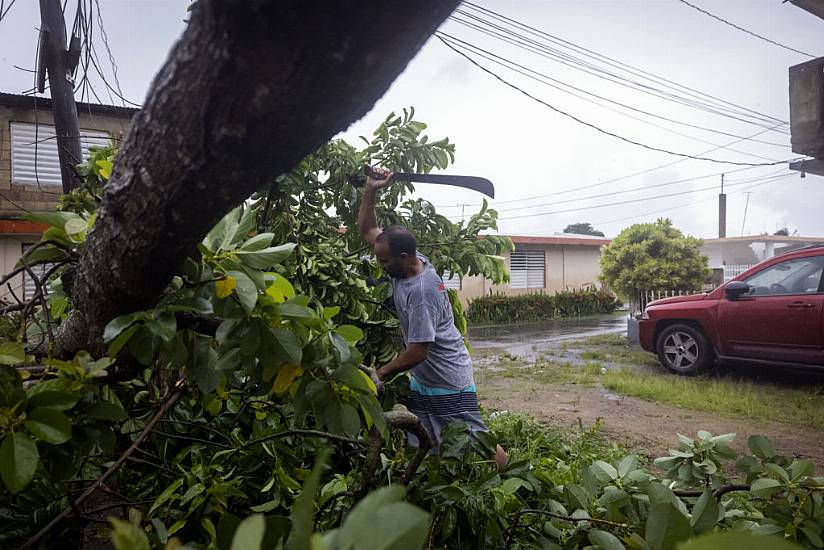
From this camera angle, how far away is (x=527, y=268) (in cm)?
1878

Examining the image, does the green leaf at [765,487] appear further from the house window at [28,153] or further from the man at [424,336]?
the house window at [28,153]

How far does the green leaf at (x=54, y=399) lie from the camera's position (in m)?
0.81

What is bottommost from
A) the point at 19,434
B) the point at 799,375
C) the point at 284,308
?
the point at 799,375

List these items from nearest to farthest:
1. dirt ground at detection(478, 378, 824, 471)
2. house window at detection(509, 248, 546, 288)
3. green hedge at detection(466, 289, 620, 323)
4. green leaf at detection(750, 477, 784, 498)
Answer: green leaf at detection(750, 477, 784, 498)
dirt ground at detection(478, 378, 824, 471)
green hedge at detection(466, 289, 620, 323)
house window at detection(509, 248, 546, 288)

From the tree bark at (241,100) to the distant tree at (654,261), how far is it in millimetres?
12020

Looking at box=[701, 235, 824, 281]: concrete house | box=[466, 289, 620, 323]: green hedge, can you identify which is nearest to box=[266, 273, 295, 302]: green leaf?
box=[466, 289, 620, 323]: green hedge

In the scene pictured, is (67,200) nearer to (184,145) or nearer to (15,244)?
(184,145)

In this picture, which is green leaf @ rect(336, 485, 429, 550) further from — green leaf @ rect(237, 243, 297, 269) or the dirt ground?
the dirt ground

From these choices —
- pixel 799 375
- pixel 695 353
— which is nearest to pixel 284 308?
pixel 695 353

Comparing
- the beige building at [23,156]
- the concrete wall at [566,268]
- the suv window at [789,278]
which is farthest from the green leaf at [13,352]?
the concrete wall at [566,268]

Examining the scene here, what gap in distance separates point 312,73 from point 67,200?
239 cm

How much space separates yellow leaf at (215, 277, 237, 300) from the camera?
2.96 ft

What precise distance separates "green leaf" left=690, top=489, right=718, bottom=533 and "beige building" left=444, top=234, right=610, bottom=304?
1644cm

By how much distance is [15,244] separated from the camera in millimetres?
9898
